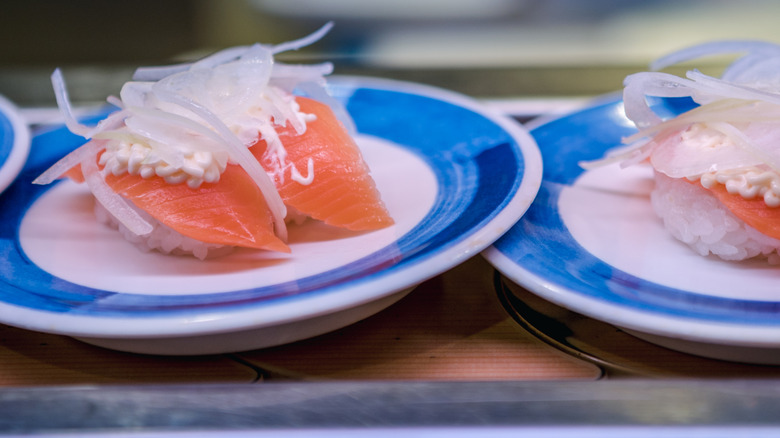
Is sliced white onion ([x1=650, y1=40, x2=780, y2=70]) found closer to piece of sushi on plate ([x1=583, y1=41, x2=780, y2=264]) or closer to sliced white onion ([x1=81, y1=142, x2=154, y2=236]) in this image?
piece of sushi on plate ([x1=583, y1=41, x2=780, y2=264])

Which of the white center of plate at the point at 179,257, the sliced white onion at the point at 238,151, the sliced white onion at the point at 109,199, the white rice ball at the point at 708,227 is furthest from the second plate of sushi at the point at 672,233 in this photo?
the sliced white onion at the point at 109,199

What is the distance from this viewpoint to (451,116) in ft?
4.32

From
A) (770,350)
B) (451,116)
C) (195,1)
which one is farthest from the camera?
(195,1)

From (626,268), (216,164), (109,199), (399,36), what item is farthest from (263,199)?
(399,36)

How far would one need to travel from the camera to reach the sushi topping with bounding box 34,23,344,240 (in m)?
0.93

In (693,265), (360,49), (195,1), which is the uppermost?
(195,1)

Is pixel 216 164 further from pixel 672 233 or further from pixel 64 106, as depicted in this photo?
pixel 672 233

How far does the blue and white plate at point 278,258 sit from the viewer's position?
72 centimetres

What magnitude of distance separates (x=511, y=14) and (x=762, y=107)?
2.44 feet

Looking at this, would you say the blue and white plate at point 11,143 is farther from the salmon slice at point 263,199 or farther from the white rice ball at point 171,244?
the white rice ball at point 171,244

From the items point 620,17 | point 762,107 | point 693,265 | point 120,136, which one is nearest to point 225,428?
point 120,136

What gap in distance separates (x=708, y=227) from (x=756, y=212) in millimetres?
65

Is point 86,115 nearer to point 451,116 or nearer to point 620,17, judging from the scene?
point 451,116

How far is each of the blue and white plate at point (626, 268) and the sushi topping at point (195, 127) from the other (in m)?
0.38
